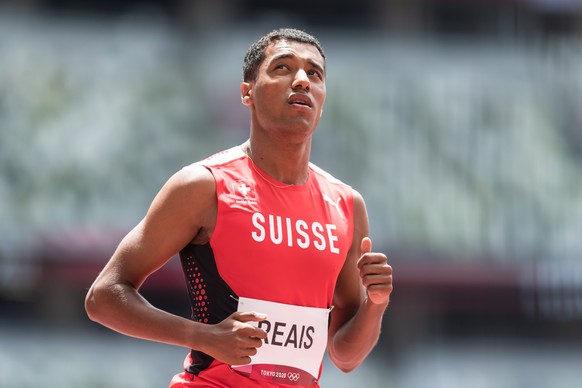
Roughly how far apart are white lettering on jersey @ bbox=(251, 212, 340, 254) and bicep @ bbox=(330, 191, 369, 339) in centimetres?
21

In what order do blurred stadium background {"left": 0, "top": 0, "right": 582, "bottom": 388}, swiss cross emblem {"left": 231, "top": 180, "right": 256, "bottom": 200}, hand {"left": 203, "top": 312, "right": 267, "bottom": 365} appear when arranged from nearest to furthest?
hand {"left": 203, "top": 312, "right": 267, "bottom": 365} → swiss cross emblem {"left": 231, "top": 180, "right": 256, "bottom": 200} → blurred stadium background {"left": 0, "top": 0, "right": 582, "bottom": 388}

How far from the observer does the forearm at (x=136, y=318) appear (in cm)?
348

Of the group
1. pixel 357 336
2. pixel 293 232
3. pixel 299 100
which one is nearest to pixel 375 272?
pixel 293 232

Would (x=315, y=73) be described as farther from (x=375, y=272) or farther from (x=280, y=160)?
(x=375, y=272)

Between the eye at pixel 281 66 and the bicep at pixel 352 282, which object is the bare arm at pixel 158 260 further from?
the bicep at pixel 352 282

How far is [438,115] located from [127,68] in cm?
388

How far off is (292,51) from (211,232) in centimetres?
76

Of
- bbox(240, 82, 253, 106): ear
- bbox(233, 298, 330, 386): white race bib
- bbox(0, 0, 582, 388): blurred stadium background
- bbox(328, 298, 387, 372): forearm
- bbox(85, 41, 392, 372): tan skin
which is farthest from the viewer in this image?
bbox(0, 0, 582, 388): blurred stadium background

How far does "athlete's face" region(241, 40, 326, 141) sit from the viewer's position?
12.5ft

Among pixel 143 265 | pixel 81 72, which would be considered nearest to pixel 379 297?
pixel 143 265

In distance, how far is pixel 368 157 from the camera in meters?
12.6

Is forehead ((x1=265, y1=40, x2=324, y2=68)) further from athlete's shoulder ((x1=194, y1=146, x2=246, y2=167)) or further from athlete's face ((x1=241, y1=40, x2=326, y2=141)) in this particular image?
athlete's shoulder ((x1=194, y1=146, x2=246, y2=167))

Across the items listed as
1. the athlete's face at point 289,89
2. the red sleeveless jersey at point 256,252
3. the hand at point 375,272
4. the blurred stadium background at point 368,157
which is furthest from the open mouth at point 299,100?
the blurred stadium background at point 368,157

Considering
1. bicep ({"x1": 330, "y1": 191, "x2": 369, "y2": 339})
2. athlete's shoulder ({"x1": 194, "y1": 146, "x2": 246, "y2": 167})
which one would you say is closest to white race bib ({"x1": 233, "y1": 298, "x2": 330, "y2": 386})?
bicep ({"x1": 330, "y1": 191, "x2": 369, "y2": 339})
